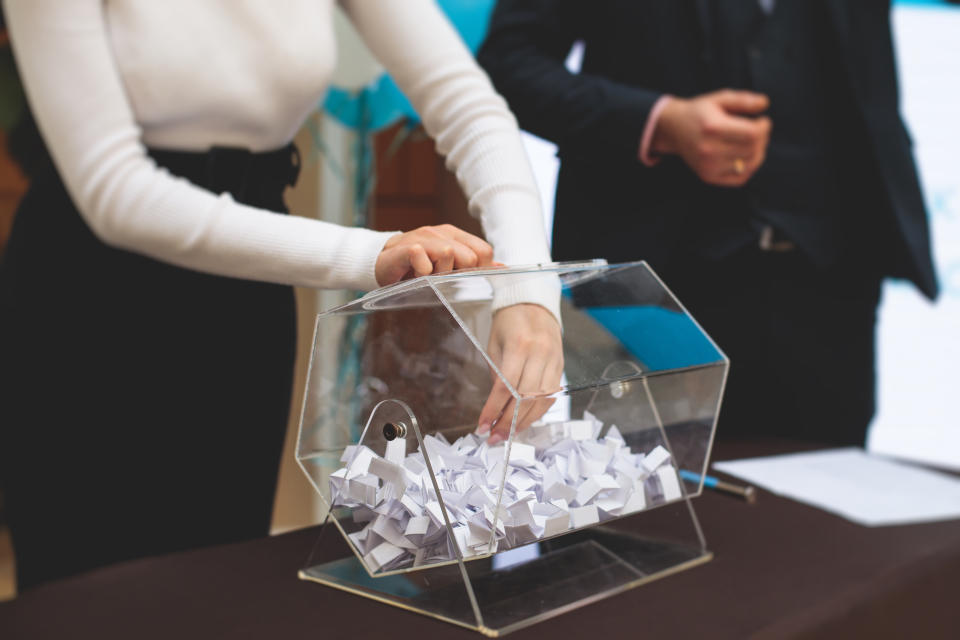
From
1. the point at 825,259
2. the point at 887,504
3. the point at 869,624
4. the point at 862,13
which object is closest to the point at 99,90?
the point at 869,624

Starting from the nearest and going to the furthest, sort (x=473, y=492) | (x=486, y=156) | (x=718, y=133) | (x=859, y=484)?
(x=473, y=492), (x=486, y=156), (x=859, y=484), (x=718, y=133)

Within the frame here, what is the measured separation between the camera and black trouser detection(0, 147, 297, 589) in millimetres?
795

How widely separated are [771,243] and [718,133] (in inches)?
9.3

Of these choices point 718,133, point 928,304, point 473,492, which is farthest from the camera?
point 928,304

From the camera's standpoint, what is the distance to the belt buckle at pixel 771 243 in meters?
1.20

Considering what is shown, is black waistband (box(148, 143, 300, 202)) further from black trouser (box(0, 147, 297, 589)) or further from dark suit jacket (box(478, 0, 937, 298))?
dark suit jacket (box(478, 0, 937, 298))

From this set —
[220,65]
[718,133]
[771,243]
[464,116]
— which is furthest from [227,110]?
[771,243]

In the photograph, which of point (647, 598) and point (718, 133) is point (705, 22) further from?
point (647, 598)

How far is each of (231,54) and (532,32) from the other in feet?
1.78

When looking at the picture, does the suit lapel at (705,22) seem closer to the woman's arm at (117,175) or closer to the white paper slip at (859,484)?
the white paper slip at (859,484)

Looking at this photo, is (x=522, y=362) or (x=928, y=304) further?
(x=928, y=304)

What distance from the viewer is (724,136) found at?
3.47 ft

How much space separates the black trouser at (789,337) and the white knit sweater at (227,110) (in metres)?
0.49

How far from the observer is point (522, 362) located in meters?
0.56
